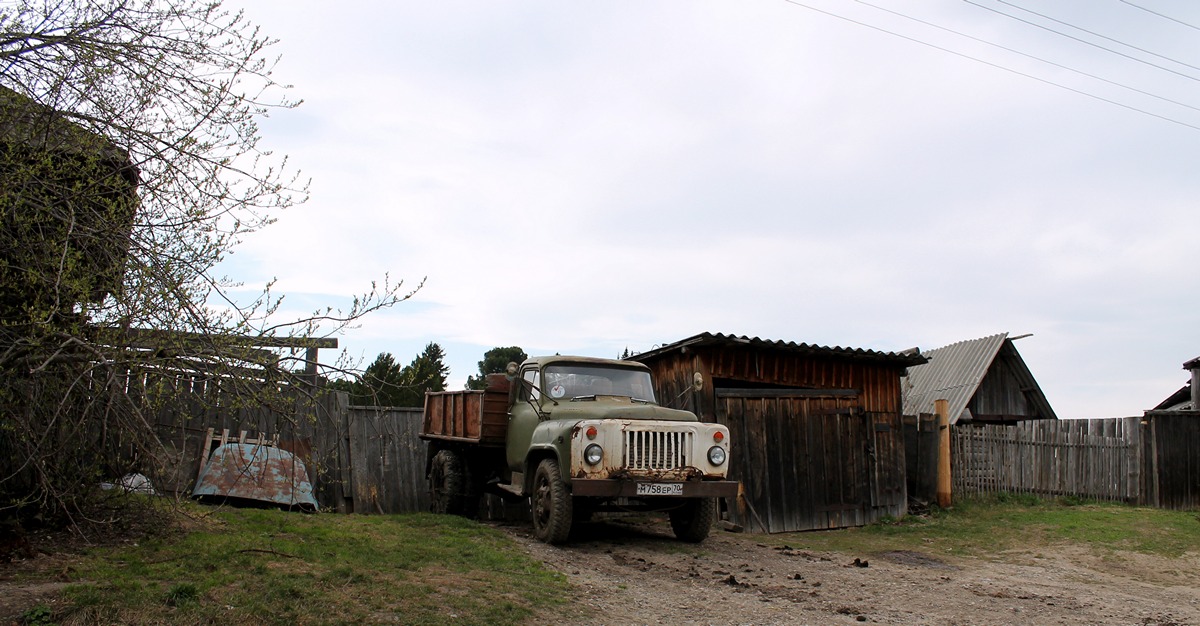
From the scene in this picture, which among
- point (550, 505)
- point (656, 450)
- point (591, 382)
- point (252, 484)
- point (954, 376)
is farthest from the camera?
point (954, 376)

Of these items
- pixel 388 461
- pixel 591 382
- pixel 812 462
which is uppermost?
pixel 591 382

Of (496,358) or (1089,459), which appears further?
(496,358)

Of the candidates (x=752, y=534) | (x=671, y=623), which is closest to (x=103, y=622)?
(x=671, y=623)

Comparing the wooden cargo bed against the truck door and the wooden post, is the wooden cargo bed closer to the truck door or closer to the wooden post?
the truck door

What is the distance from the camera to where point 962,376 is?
2494 cm

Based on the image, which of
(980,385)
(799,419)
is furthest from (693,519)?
(980,385)

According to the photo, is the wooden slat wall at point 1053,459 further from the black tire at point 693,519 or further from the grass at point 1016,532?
the black tire at point 693,519

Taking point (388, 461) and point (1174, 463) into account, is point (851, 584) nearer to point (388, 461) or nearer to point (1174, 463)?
point (388, 461)

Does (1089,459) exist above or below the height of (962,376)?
below

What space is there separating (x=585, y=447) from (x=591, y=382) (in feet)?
5.48

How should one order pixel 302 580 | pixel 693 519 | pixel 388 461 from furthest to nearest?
pixel 388 461 → pixel 693 519 → pixel 302 580

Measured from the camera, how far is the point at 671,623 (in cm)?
606

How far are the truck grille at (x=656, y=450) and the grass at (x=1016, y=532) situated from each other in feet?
9.10

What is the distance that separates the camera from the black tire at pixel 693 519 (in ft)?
32.0
